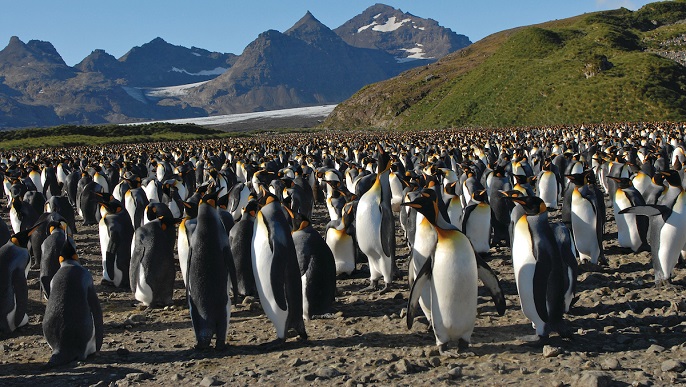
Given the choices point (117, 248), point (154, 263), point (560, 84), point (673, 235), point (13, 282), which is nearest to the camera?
point (13, 282)

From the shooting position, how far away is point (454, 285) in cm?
421

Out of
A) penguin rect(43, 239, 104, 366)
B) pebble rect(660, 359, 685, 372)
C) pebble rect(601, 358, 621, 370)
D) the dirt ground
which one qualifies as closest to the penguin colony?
penguin rect(43, 239, 104, 366)

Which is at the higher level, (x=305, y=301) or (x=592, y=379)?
(x=305, y=301)

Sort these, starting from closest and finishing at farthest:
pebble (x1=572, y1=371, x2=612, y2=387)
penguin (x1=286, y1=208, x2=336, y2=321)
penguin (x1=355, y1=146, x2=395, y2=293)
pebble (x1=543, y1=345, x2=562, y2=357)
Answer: pebble (x1=572, y1=371, x2=612, y2=387)
pebble (x1=543, y1=345, x2=562, y2=357)
penguin (x1=286, y1=208, x2=336, y2=321)
penguin (x1=355, y1=146, x2=395, y2=293)

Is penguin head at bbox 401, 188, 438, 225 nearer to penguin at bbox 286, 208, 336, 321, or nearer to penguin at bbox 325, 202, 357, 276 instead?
penguin at bbox 286, 208, 336, 321

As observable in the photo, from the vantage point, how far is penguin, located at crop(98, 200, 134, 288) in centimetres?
661

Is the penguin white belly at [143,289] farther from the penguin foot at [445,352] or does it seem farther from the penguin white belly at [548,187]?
the penguin white belly at [548,187]

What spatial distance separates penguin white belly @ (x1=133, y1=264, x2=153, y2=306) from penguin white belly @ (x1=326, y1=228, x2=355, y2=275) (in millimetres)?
1998

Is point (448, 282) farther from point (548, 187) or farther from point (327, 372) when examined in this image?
point (548, 187)

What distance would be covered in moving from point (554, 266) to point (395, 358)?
1.39m

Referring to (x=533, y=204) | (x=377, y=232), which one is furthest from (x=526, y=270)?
(x=377, y=232)

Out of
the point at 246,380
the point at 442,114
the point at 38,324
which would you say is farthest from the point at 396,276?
the point at 442,114

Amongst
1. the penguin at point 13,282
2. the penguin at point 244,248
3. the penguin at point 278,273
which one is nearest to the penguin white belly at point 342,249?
the penguin at point 244,248

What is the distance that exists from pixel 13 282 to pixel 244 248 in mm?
2013
